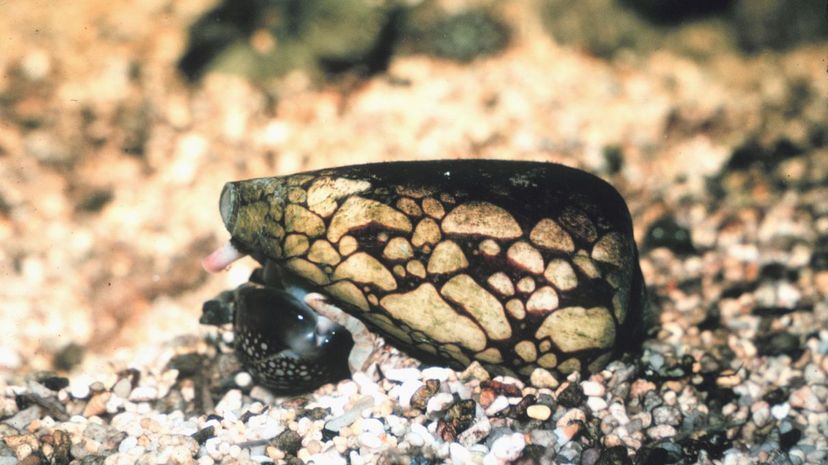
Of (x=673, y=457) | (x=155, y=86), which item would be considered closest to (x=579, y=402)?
(x=673, y=457)

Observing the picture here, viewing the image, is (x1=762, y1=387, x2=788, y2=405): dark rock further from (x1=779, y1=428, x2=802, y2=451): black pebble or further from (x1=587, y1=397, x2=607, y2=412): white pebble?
(x1=587, y1=397, x2=607, y2=412): white pebble

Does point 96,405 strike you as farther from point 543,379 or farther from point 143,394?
point 543,379

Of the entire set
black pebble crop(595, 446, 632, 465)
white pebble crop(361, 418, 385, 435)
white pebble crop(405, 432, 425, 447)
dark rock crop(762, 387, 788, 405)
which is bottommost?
dark rock crop(762, 387, 788, 405)

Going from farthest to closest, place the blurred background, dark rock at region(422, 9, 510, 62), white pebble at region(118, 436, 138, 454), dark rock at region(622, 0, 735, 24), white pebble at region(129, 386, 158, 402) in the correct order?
dark rock at region(422, 9, 510, 62) → dark rock at region(622, 0, 735, 24) → the blurred background → white pebble at region(129, 386, 158, 402) → white pebble at region(118, 436, 138, 454)

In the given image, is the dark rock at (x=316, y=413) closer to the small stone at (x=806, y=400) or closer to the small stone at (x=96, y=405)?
the small stone at (x=96, y=405)

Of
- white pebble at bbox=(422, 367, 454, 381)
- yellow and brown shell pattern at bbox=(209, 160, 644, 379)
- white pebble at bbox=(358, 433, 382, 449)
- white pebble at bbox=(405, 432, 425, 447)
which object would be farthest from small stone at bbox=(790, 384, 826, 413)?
white pebble at bbox=(358, 433, 382, 449)

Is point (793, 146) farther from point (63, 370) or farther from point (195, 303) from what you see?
point (63, 370)

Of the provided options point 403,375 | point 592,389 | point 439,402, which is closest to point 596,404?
point 592,389
